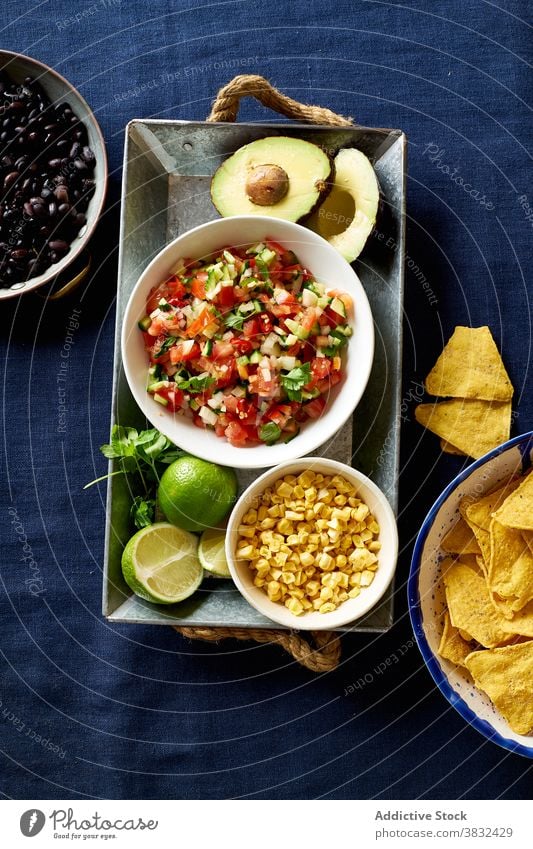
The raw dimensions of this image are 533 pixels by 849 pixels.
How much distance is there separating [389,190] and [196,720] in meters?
2.06

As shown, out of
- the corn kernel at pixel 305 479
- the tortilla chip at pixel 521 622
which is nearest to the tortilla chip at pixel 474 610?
the tortilla chip at pixel 521 622

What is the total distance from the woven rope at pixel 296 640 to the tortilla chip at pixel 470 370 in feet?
2.78

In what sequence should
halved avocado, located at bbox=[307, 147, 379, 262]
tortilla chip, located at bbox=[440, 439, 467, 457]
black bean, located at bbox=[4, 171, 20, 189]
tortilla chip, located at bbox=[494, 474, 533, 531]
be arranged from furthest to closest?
1. tortilla chip, located at bbox=[440, 439, 467, 457]
2. black bean, located at bbox=[4, 171, 20, 189]
3. halved avocado, located at bbox=[307, 147, 379, 262]
4. tortilla chip, located at bbox=[494, 474, 533, 531]

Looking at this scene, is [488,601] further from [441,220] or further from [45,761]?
[45,761]

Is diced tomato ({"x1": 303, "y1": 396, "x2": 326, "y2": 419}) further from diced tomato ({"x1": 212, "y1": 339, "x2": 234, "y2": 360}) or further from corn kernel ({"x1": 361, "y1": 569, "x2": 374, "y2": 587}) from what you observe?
corn kernel ({"x1": 361, "y1": 569, "x2": 374, "y2": 587})

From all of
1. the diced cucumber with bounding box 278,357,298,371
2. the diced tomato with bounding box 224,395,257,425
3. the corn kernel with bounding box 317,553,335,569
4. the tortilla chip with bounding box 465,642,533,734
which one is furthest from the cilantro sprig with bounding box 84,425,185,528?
the tortilla chip with bounding box 465,642,533,734

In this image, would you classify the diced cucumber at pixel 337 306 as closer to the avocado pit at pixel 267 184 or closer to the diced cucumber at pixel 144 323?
the avocado pit at pixel 267 184

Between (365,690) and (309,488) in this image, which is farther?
(365,690)

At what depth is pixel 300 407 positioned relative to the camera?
255 cm

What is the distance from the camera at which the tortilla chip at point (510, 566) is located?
2.49 meters

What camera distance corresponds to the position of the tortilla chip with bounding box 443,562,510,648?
2543mm

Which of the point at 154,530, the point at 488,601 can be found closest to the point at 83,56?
the point at 154,530

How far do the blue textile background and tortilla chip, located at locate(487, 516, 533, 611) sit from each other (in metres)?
0.42

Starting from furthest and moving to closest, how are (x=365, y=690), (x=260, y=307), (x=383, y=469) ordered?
1. (x=365, y=690)
2. (x=383, y=469)
3. (x=260, y=307)
